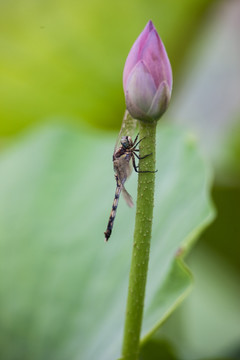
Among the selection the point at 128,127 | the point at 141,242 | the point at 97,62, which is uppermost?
the point at 97,62

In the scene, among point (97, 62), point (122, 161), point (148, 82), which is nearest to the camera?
point (148, 82)

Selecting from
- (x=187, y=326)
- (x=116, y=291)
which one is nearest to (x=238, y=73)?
(x=187, y=326)

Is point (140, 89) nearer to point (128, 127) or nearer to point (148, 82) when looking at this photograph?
point (148, 82)

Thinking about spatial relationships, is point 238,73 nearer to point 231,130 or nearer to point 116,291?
point 231,130

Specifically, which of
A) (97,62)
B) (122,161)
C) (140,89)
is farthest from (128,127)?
(97,62)

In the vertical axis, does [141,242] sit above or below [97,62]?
below

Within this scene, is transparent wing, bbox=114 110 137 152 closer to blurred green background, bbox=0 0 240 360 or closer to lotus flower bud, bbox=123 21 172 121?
lotus flower bud, bbox=123 21 172 121

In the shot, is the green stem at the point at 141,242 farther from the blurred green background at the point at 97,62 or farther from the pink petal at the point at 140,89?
the blurred green background at the point at 97,62

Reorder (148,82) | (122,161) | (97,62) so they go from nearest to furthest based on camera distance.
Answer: (148,82) → (122,161) → (97,62)

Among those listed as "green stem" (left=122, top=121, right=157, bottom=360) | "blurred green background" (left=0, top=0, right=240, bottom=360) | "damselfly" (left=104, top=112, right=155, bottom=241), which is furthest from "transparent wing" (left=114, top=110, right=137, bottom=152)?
"blurred green background" (left=0, top=0, right=240, bottom=360)

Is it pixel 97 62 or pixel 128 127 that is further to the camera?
pixel 97 62
